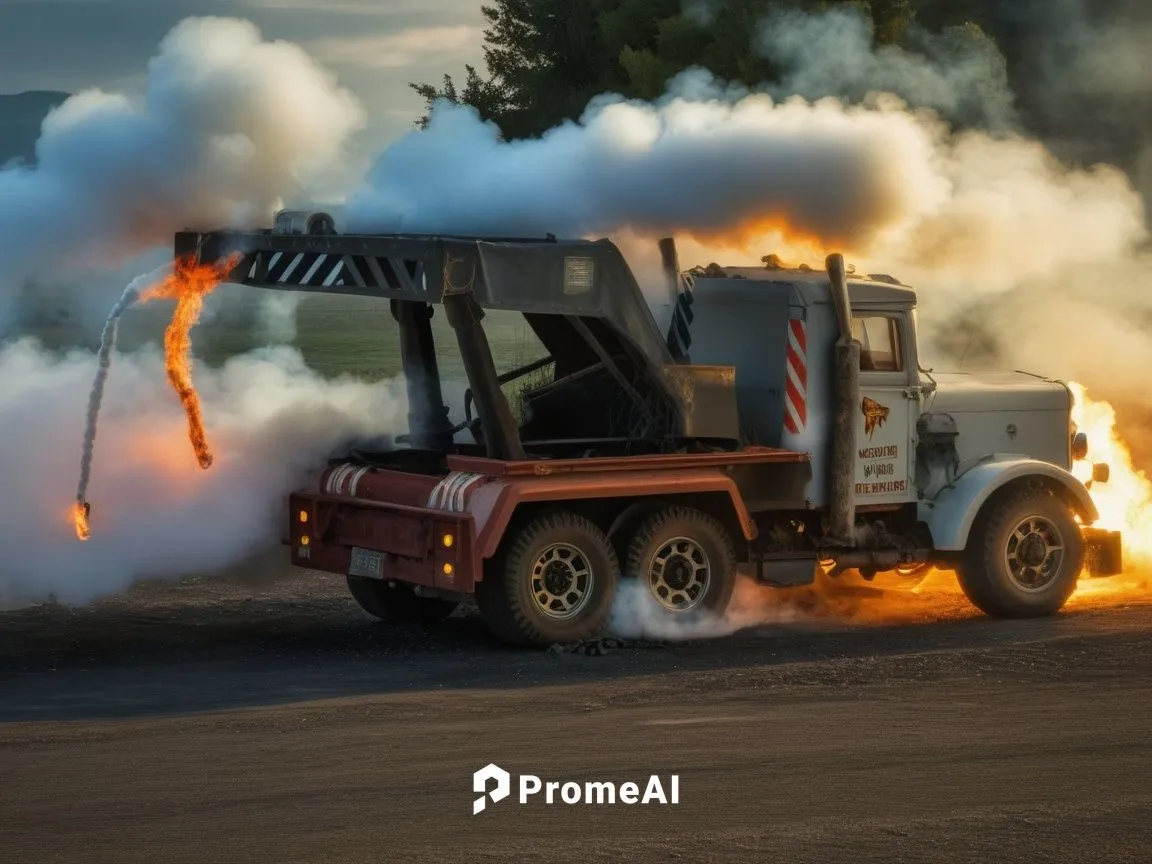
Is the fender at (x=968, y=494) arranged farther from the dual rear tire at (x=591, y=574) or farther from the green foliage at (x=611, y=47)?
the green foliage at (x=611, y=47)

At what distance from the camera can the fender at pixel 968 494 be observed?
15102 mm

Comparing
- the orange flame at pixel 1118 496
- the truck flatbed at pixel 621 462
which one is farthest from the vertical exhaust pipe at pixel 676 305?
the orange flame at pixel 1118 496

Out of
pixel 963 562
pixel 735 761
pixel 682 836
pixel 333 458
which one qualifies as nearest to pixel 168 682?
pixel 333 458

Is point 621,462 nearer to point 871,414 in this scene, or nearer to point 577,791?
point 871,414

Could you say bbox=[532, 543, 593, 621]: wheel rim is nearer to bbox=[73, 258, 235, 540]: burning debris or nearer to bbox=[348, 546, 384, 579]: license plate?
bbox=[348, 546, 384, 579]: license plate

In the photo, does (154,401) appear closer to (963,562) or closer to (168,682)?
(168,682)

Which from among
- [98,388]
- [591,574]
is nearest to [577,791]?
[591,574]

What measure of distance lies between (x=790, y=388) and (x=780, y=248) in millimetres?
2010

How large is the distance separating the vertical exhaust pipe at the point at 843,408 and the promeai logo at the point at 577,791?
17.1 ft

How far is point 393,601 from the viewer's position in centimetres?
1546

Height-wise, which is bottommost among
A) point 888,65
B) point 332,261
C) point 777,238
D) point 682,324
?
point 682,324

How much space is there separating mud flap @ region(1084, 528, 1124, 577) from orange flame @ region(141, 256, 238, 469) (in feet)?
22.3

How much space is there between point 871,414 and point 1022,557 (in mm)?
1604

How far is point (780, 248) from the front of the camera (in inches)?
645
